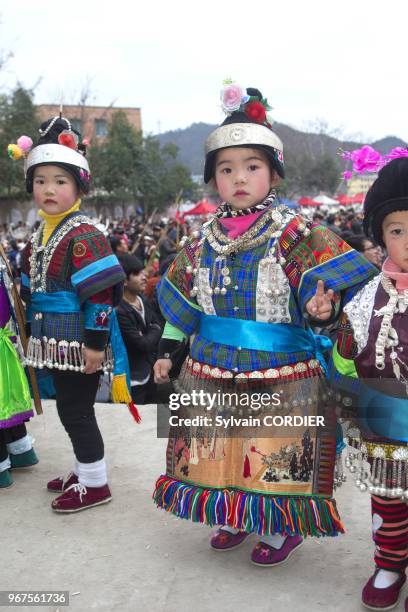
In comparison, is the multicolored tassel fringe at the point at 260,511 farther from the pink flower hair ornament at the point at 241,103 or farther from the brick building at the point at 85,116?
the brick building at the point at 85,116

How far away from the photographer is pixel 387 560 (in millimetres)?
2264

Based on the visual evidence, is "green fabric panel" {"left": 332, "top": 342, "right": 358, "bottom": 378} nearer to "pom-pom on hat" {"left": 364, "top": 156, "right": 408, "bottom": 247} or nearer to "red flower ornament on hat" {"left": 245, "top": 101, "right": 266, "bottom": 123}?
"pom-pom on hat" {"left": 364, "top": 156, "right": 408, "bottom": 247}

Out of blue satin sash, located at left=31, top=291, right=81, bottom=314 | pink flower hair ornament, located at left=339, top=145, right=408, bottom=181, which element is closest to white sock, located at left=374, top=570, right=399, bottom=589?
pink flower hair ornament, located at left=339, top=145, right=408, bottom=181

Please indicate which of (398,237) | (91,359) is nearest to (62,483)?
(91,359)

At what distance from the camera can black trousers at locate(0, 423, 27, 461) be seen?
3369 mm

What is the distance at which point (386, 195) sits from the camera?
6.98 ft

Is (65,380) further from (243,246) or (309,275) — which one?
(309,275)

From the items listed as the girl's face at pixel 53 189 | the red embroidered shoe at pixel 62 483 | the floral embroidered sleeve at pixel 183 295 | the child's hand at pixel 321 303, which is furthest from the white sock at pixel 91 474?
the child's hand at pixel 321 303

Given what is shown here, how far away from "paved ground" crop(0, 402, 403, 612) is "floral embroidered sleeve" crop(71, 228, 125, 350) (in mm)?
837

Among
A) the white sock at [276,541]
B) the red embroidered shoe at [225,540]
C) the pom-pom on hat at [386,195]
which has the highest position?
the pom-pom on hat at [386,195]

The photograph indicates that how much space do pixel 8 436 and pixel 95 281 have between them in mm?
1112

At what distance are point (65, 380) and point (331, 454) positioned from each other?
4.37ft

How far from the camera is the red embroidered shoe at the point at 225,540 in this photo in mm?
2713

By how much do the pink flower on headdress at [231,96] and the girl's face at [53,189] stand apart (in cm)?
93
